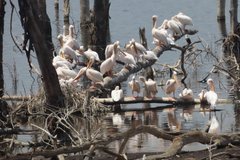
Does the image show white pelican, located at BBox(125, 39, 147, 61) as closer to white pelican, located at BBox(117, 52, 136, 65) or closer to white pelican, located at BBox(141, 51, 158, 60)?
white pelican, located at BBox(141, 51, 158, 60)

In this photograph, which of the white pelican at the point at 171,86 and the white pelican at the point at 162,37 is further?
the white pelican at the point at 162,37

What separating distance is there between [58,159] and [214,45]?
1875cm

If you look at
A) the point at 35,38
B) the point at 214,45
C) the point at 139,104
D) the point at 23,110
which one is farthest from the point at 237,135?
the point at 214,45

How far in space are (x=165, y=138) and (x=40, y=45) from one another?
2.88 m

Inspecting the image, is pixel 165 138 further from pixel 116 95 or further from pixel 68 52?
pixel 68 52

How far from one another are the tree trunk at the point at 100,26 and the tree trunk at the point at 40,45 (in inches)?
458

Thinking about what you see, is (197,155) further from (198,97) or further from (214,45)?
(214,45)

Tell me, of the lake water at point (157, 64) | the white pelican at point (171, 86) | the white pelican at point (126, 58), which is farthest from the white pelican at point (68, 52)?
the white pelican at point (171, 86)

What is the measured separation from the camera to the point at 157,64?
75.3 feet

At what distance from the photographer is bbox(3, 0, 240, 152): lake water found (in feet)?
49.0

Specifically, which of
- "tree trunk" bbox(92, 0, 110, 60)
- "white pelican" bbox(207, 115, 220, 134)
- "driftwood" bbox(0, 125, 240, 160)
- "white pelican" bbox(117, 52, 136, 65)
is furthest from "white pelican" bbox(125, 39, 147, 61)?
"driftwood" bbox(0, 125, 240, 160)

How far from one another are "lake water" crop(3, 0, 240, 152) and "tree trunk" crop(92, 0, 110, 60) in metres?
1.54

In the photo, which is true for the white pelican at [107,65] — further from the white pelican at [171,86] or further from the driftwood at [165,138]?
the driftwood at [165,138]

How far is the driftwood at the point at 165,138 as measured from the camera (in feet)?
32.6
